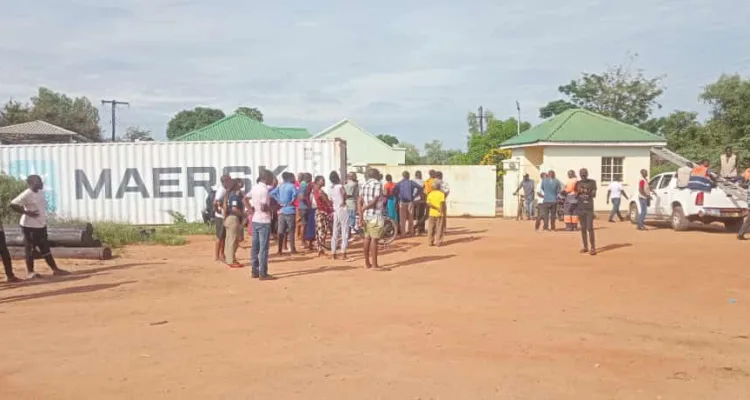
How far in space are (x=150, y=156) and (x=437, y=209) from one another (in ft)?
31.7

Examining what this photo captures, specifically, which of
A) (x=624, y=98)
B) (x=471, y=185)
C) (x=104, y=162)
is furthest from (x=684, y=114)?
(x=104, y=162)

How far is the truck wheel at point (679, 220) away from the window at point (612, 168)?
392 inches

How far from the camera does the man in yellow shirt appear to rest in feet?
47.9

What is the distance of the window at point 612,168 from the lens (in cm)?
2806

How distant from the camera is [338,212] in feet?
41.0

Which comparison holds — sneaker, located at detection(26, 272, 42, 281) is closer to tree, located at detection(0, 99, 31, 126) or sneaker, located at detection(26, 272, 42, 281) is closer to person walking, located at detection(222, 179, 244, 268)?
person walking, located at detection(222, 179, 244, 268)

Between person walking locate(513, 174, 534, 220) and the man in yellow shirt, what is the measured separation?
834cm

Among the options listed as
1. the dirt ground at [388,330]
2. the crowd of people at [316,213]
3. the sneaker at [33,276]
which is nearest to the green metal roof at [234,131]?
the crowd of people at [316,213]

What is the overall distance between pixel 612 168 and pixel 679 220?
10355 mm

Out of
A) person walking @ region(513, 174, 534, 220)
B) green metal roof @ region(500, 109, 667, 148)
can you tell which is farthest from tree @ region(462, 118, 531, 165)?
person walking @ region(513, 174, 534, 220)

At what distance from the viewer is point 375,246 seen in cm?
1141

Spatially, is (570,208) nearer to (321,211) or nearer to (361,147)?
(321,211)

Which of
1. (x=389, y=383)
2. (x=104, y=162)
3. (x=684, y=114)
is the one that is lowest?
(x=389, y=383)

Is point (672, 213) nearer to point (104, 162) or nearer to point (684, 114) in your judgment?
point (104, 162)
